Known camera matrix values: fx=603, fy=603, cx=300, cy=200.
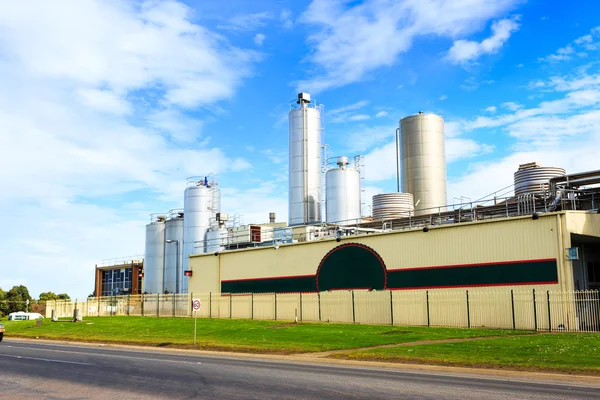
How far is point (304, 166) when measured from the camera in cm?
5672

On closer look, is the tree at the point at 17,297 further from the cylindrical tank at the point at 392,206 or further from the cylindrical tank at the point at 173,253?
the cylindrical tank at the point at 392,206

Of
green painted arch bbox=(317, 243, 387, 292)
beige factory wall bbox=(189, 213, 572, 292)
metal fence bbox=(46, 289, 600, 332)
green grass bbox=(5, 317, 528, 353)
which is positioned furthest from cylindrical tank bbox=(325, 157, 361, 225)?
green grass bbox=(5, 317, 528, 353)

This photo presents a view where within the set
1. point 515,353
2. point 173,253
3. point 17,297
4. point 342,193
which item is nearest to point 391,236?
point 342,193

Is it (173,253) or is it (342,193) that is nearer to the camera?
(342,193)

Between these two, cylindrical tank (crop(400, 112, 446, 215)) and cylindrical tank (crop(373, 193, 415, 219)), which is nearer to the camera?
cylindrical tank (crop(373, 193, 415, 219))

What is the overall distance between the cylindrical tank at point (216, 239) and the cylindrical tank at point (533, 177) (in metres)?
28.5

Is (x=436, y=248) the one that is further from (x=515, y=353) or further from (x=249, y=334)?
(x=515, y=353)

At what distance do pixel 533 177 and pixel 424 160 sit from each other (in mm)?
14228

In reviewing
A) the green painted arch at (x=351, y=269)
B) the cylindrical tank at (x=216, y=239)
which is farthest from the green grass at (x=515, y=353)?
the cylindrical tank at (x=216, y=239)

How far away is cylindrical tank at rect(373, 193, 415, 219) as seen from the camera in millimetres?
50281

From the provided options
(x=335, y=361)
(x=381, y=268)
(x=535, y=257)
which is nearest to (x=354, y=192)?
(x=381, y=268)

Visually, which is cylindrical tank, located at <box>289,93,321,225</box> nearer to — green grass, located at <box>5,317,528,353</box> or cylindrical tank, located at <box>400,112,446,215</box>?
cylindrical tank, located at <box>400,112,446,215</box>

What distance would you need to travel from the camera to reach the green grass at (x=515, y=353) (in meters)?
20.6

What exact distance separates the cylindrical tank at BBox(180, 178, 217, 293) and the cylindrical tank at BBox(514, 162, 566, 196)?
106 feet
